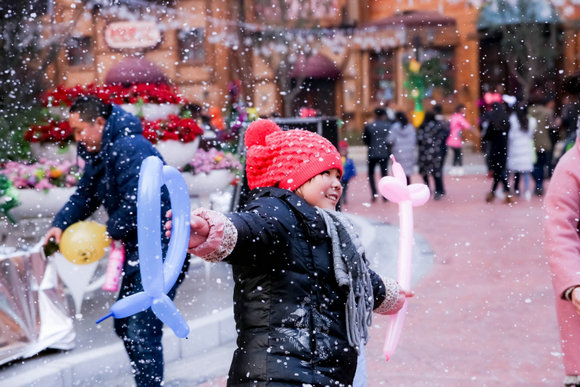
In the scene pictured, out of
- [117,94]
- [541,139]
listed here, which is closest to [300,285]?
[117,94]

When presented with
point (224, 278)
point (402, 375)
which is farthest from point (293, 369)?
point (224, 278)

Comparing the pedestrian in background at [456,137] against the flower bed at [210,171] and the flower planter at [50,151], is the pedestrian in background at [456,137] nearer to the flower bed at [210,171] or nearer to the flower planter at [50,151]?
the flower bed at [210,171]

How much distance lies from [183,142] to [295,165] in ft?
13.7

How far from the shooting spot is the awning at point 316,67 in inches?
1312

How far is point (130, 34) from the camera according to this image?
2853cm

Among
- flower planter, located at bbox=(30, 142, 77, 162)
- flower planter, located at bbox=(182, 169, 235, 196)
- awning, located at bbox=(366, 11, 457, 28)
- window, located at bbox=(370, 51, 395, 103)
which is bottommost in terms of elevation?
window, located at bbox=(370, 51, 395, 103)

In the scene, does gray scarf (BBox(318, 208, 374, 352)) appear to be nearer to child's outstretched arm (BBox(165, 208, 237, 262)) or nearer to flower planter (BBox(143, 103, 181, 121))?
child's outstretched arm (BBox(165, 208, 237, 262))

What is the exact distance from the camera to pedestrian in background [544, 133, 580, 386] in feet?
8.77

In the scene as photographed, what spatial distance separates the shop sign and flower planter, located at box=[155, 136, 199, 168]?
69.4 ft

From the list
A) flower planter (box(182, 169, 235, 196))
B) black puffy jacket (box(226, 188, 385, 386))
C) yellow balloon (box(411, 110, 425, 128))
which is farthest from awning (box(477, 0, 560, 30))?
black puffy jacket (box(226, 188, 385, 386))

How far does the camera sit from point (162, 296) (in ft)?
6.50

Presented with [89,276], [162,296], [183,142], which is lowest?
[89,276]

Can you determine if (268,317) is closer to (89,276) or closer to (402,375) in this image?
(402,375)

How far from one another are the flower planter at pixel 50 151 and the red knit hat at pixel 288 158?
3.81 metres
